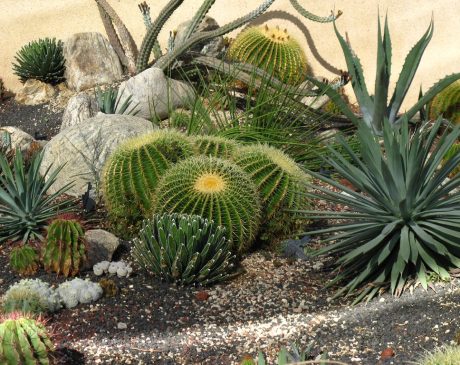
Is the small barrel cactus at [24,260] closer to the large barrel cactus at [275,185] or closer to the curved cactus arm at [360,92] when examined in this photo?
the large barrel cactus at [275,185]

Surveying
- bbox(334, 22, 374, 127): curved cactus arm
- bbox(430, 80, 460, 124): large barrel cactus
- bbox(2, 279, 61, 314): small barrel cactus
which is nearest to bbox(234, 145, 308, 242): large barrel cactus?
bbox(2, 279, 61, 314): small barrel cactus

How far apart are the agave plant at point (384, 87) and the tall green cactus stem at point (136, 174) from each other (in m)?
2.05

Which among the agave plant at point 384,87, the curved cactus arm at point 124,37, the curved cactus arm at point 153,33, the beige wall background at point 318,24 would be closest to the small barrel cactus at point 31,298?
the agave plant at point 384,87

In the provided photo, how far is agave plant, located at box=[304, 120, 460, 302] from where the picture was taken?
541cm

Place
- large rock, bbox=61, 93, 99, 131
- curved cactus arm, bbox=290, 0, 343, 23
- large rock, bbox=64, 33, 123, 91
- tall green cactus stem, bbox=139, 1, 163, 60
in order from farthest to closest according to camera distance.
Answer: large rock, bbox=64, 33, 123, 91
curved cactus arm, bbox=290, 0, 343, 23
tall green cactus stem, bbox=139, 1, 163, 60
large rock, bbox=61, 93, 99, 131

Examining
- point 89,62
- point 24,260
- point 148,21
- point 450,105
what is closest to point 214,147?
point 24,260

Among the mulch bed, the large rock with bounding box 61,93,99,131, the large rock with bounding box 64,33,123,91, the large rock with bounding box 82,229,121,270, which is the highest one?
the large rock with bounding box 64,33,123,91

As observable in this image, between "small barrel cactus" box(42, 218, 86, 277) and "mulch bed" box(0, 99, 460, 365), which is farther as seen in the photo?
"small barrel cactus" box(42, 218, 86, 277)

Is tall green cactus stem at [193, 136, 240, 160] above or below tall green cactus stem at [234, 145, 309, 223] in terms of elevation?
above

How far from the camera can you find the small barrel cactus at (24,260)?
5.91 metres

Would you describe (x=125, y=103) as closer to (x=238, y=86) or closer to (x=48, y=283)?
(x=238, y=86)

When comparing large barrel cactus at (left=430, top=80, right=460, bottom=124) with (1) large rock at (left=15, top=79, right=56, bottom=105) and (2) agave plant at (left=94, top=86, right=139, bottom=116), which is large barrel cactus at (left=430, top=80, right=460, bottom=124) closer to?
(2) agave plant at (left=94, top=86, right=139, bottom=116)

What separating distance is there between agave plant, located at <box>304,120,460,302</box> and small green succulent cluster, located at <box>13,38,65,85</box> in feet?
18.6

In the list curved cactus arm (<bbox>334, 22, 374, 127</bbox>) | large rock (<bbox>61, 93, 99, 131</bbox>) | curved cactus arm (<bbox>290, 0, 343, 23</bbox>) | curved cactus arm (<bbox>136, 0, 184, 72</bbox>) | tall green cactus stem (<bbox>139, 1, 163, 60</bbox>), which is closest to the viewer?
curved cactus arm (<bbox>334, 22, 374, 127</bbox>)
